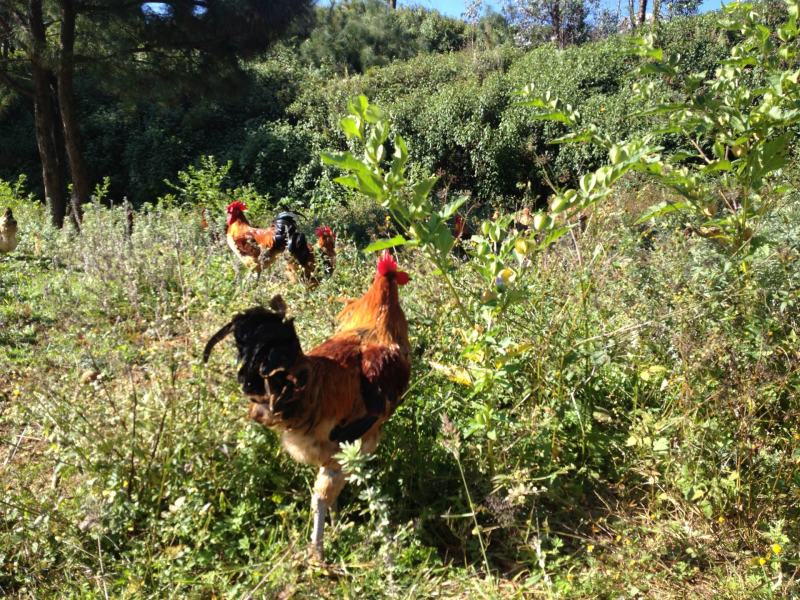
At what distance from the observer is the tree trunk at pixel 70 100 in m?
8.00

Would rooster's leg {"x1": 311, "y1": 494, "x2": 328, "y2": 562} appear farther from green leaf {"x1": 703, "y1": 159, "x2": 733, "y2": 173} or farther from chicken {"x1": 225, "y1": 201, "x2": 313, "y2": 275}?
chicken {"x1": 225, "y1": 201, "x2": 313, "y2": 275}

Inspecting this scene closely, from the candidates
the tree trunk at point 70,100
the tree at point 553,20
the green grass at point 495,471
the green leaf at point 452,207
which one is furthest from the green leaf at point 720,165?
the tree at point 553,20

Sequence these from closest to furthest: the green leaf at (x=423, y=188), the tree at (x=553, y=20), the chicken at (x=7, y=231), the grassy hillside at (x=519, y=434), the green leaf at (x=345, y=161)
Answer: the green leaf at (x=345, y=161) → the green leaf at (x=423, y=188) → the grassy hillside at (x=519, y=434) → the chicken at (x=7, y=231) → the tree at (x=553, y=20)

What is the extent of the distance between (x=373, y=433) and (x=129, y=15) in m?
8.59

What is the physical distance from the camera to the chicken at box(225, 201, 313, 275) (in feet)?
17.0

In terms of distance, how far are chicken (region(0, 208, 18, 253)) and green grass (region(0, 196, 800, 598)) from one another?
3.92 meters

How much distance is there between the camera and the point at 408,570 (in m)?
2.26

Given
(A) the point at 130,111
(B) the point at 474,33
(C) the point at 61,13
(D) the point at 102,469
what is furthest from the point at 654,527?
(B) the point at 474,33

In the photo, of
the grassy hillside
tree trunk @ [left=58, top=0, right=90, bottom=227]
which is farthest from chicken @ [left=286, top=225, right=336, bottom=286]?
tree trunk @ [left=58, top=0, right=90, bottom=227]

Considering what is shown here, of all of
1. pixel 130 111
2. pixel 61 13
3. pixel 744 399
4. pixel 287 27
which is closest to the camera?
pixel 744 399

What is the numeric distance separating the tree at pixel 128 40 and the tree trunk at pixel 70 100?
1cm

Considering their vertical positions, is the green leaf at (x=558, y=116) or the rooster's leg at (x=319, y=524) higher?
the green leaf at (x=558, y=116)

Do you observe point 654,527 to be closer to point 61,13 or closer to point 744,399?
point 744,399

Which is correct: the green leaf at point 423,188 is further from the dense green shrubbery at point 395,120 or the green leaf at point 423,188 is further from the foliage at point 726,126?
the dense green shrubbery at point 395,120
